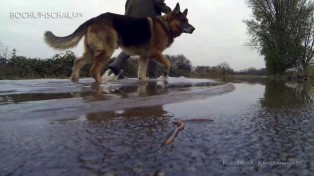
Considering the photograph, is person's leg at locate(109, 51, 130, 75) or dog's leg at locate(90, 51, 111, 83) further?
person's leg at locate(109, 51, 130, 75)

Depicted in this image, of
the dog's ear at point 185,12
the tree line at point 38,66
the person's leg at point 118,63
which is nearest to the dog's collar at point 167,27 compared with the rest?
the dog's ear at point 185,12

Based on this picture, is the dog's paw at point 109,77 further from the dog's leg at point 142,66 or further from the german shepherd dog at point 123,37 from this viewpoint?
the dog's leg at point 142,66

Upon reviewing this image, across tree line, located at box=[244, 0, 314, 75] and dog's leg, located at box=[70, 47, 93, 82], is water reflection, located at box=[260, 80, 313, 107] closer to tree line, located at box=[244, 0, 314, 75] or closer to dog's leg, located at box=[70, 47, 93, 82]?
dog's leg, located at box=[70, 47, 93, 82]

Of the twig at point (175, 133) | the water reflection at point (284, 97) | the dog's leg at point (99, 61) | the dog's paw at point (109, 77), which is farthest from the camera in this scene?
the dog's paw at point (109, 77)

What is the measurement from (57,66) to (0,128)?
12993 millimetres

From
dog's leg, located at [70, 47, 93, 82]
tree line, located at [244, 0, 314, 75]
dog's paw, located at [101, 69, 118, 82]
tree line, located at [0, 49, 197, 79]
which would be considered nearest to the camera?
dog's leg, located at [70, 47, 93, 82]

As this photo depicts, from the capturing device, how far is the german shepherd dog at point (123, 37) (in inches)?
248

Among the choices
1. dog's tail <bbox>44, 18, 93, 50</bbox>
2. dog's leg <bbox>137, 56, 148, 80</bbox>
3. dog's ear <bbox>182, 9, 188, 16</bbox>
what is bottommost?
dog's leg <bbox>137, 56, 148, 80</bbox>

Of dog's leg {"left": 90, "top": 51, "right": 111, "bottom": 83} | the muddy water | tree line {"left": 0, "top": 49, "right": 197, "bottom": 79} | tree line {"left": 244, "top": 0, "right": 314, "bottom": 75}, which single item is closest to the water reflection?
the muddy water

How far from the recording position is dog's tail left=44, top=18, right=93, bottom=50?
6543 millimetres

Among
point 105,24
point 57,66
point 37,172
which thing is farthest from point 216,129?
point 57,66

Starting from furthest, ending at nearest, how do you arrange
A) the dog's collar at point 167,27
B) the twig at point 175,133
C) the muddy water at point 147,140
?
the dog's collar at point 167,27, the twig at point 175,133, the muddy water at point 147,140

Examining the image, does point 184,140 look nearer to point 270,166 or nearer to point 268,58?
point 270,166

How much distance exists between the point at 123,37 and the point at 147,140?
5.14 meters
